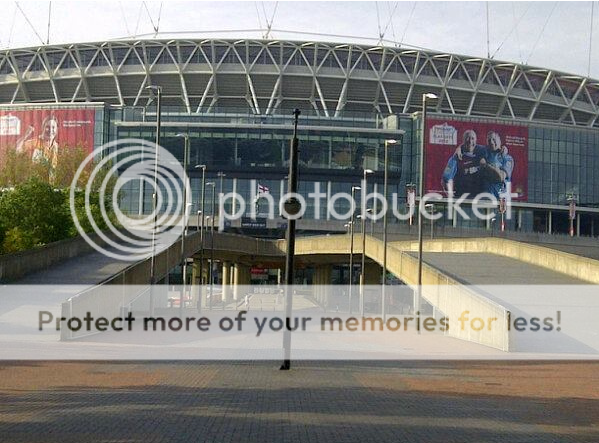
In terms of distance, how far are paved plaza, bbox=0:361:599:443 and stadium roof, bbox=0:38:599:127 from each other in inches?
3782

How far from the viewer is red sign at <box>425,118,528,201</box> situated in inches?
4328

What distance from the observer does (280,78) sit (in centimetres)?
11456

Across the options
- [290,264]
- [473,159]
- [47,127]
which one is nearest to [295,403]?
[290,264]

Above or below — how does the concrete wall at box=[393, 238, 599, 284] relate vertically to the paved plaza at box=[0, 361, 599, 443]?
above

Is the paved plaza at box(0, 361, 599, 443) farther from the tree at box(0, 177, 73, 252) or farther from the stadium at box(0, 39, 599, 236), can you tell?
the stadium at box(0, 39, 599, 236)

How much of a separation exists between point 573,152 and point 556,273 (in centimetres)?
7985

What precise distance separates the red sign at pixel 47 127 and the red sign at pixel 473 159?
44.6 meters

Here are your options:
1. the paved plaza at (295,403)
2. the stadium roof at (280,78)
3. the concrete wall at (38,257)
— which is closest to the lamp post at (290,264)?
the paved plaza at (295,403)

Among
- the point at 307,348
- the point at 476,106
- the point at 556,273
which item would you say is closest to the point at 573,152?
the point at 476,106

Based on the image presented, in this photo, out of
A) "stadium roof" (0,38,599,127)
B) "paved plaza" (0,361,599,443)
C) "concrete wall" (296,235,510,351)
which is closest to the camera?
"paved plaza" (0,361,599,443)

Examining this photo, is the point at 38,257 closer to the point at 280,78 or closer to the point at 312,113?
the point at 280,78

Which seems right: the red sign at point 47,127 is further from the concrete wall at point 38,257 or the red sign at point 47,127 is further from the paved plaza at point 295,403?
the paved plaza at point 295,403

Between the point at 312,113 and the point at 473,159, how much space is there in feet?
72.6

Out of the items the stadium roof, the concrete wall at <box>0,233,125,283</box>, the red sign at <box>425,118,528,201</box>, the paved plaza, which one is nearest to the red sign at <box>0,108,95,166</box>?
the stadium roof
